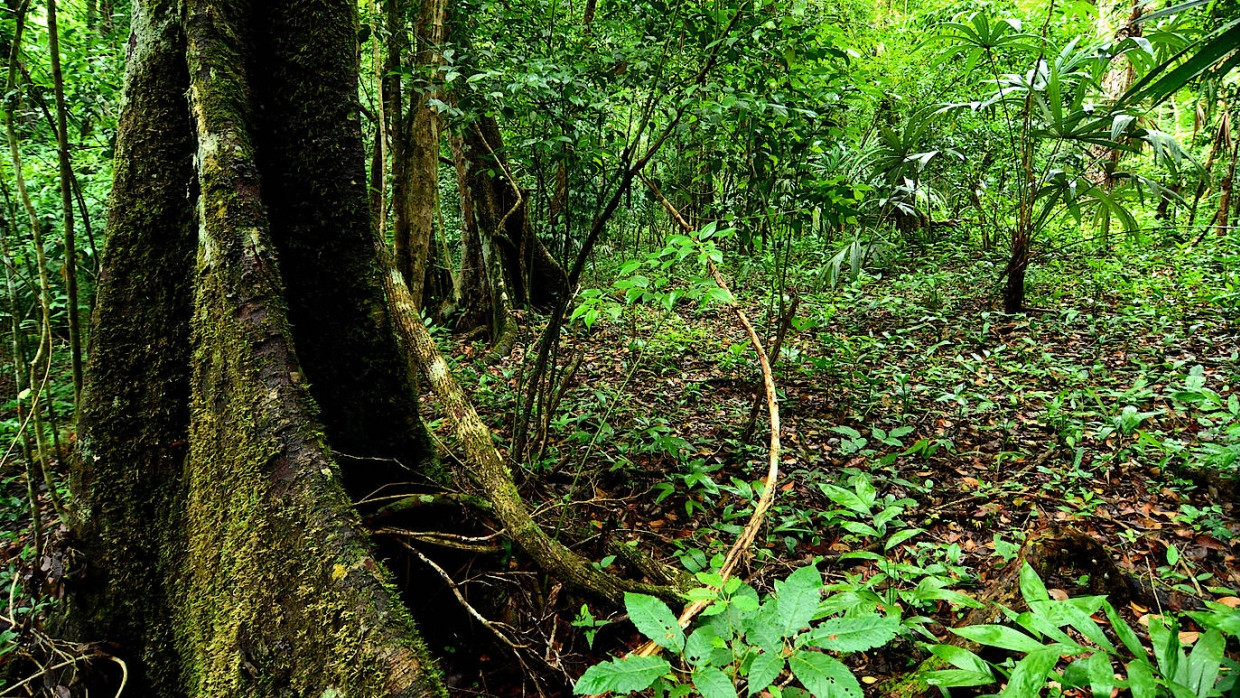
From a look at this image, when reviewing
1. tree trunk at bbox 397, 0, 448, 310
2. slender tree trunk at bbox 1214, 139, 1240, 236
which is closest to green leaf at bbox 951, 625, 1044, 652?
tree trunk at bbox 397, 0, 448, 310

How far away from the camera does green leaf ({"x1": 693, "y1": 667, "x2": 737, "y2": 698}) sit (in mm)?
1094

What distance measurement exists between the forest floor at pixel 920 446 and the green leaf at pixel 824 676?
A: 63cm

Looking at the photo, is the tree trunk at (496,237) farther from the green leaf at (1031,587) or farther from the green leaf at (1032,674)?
the green leaf at (1032,674)

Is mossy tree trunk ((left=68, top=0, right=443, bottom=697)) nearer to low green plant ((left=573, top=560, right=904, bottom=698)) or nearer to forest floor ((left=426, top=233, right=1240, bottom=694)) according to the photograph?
low green plant ((left=573, top=560, right=904, bottom=698))

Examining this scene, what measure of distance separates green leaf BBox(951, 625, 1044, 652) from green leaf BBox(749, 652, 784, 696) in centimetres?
44

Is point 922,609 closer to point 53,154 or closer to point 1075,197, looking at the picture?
point 1075,197

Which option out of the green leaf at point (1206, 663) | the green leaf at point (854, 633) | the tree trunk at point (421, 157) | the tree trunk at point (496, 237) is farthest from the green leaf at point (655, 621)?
the tree trunk at point (496, 237)

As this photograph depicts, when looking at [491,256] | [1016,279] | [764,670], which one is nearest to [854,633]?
[764,670]

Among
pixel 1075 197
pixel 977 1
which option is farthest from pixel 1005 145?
pixel 1075 197

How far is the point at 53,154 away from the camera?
17.8ft

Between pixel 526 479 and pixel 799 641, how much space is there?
2.14 m

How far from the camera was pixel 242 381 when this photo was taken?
4.99ft

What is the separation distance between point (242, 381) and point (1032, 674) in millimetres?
1882

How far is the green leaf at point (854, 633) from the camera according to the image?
3.85 ft
